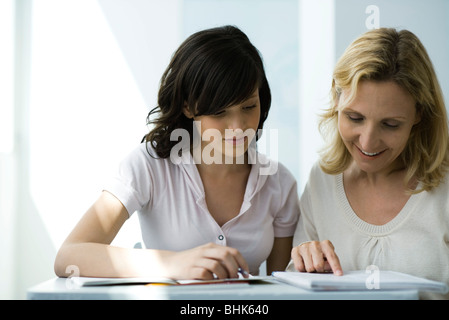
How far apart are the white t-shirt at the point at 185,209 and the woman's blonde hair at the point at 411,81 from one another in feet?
1.32

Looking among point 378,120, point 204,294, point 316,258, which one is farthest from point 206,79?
point 204,294

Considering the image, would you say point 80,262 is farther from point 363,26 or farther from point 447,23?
point 447,23

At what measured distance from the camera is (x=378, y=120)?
1.34 m

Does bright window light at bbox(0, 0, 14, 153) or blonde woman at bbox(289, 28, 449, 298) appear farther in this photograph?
bright window light at bbox(0, 0, 14, 153)

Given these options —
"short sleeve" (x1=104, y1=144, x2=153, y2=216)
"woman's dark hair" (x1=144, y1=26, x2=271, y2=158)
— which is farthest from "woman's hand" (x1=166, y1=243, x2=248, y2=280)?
"woman's dark hair" (x1=144, y1=26, x2=271, y2=158)

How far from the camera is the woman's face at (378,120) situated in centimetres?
134

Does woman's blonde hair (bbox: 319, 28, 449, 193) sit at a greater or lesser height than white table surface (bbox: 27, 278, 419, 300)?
greater

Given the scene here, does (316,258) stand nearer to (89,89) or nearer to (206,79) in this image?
(206,79)

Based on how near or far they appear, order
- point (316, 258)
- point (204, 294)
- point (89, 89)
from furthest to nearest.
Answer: point (89, 89) → point (316, 258) → point (204, 294)

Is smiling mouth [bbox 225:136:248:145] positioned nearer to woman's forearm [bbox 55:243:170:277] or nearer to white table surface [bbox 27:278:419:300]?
woman's forearm [bbox 55:243:170:277]

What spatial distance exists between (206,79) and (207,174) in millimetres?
331

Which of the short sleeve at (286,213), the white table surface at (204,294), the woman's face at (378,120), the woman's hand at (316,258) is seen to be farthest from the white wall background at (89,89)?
the white table surface at (204,294)

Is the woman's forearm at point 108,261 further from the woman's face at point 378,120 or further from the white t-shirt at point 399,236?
the woman's face at point 378,120

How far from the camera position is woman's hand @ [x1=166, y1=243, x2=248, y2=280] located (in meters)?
1.04
